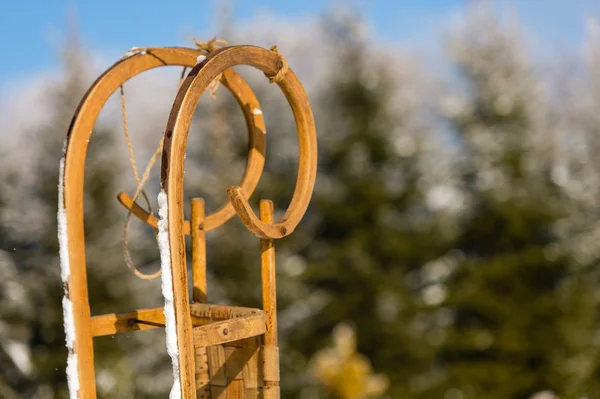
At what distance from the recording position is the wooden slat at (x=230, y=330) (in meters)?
1.25

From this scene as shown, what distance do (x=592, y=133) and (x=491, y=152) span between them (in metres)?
3.39

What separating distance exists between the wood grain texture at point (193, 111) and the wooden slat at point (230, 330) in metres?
0.19

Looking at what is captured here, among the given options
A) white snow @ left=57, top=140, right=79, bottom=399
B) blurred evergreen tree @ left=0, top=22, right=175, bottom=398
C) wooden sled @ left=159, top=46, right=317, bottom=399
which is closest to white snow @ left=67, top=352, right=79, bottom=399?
white snow @ left=57, top=140, right=79, bottom=399

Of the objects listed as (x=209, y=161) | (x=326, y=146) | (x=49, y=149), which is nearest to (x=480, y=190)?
(x=326, y=146)

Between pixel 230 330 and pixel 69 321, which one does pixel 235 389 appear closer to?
pixel 230 330

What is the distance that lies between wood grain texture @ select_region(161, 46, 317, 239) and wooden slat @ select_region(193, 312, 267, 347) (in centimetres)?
19

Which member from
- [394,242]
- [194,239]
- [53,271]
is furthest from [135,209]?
[394,242]

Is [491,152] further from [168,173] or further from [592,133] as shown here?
[168,173]

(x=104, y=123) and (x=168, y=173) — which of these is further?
(x=104, y=123)

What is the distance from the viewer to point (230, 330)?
4.34 ft

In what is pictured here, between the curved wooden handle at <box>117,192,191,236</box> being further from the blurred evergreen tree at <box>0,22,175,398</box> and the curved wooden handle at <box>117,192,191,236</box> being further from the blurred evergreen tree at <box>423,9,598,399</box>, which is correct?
the blurred evergreen tree at <box>423,9,598,399</box>

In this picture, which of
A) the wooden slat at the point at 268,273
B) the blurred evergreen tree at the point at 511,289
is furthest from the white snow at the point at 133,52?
A: the blurred evergreen tree at the point at 511,289

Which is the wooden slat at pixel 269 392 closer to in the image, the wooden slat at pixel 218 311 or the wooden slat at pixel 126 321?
the wooden slat at pixel 218 311

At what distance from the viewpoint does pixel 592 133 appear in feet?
30.2
